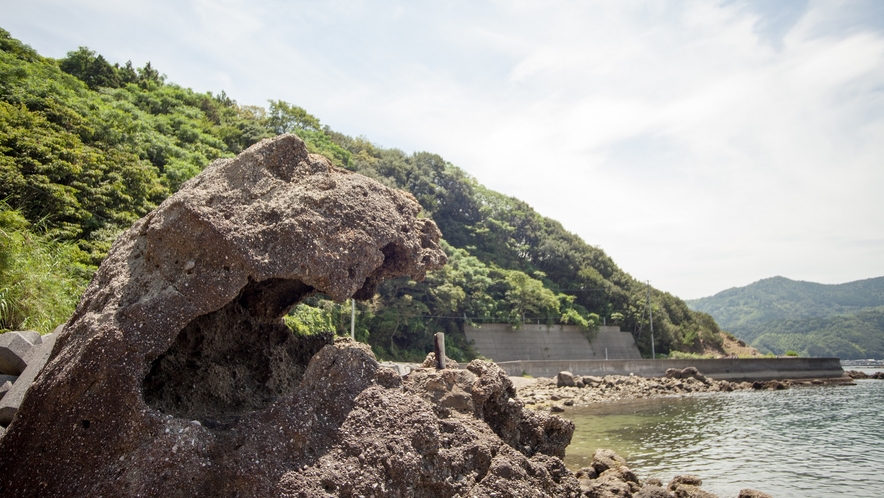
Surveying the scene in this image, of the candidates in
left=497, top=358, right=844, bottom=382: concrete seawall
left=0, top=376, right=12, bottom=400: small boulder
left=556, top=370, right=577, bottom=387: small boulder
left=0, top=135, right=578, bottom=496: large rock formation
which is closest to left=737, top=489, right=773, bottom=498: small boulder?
left=0, top=135, right=578, bottom=496: large rock formation

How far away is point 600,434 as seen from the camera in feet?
63.2

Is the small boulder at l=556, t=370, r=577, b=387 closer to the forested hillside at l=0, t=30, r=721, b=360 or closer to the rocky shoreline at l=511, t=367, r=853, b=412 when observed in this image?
the rocky shoreline at l=511, t=367, r=853, b=412

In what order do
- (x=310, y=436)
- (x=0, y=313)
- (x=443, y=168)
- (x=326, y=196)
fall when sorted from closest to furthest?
(x=310, y=436) < (x=326, y=196) < (x=0, y=313) < (x=443, y=168)

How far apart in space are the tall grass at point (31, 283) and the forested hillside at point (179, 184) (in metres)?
0.04

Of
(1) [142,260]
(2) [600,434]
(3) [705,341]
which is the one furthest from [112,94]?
(3) [705,341]

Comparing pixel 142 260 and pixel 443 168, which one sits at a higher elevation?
pixel 443 168

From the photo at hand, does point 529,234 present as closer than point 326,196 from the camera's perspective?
No

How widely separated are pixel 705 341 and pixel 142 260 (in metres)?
71.5

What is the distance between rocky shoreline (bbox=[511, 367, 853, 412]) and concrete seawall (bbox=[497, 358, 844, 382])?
6.85ft

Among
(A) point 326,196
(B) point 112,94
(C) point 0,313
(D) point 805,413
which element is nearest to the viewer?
(A) point 326,196

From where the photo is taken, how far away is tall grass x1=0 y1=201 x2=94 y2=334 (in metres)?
10.5

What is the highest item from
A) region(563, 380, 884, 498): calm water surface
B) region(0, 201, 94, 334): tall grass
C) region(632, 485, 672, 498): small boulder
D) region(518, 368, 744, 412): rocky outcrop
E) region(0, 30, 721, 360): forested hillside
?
region(0, 30, 721, 360): forested hillside

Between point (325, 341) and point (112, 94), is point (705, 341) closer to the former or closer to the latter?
point (112, 94)

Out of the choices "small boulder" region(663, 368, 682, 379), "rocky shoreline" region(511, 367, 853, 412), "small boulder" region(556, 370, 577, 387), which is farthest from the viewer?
"small boulder" region(663, 368, 682, 379)
